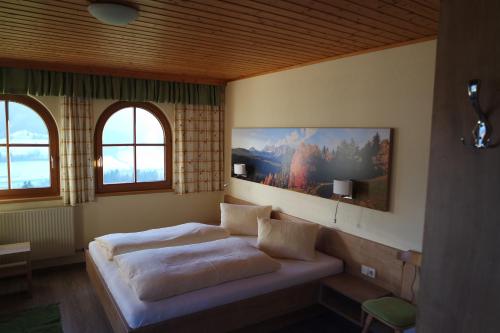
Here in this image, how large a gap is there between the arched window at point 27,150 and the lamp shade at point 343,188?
317 centimetres

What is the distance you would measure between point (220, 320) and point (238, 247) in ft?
2.31

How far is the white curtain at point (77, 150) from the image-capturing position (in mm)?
4047

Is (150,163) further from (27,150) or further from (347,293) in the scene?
(347,293)

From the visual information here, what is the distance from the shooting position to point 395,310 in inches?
98.5

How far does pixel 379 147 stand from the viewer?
2.92 metres

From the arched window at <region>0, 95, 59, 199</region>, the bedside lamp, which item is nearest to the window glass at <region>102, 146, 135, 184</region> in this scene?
the arched window at <region>0, 95, 59, 199</region>

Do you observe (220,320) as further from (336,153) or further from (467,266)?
(467,266)

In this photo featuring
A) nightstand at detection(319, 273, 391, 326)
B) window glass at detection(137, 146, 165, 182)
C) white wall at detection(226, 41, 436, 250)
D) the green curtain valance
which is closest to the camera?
white wall at detection(226, 41, 436, 250)


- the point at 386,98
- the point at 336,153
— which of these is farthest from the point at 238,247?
the point at 386,98

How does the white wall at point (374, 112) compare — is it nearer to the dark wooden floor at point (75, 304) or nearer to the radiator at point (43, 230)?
the dark wooden floor at point (75, 304)

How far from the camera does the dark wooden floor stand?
300 cm

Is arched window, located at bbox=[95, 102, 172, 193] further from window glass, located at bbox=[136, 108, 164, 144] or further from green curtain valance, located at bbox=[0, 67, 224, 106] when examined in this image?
green curtain valance, located at bbox=[0, 67, 224, 106]

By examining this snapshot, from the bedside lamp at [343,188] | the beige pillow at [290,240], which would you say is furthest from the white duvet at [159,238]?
the bedside lamp at [343,188]

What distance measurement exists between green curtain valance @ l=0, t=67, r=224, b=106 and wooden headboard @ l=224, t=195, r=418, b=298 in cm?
247
